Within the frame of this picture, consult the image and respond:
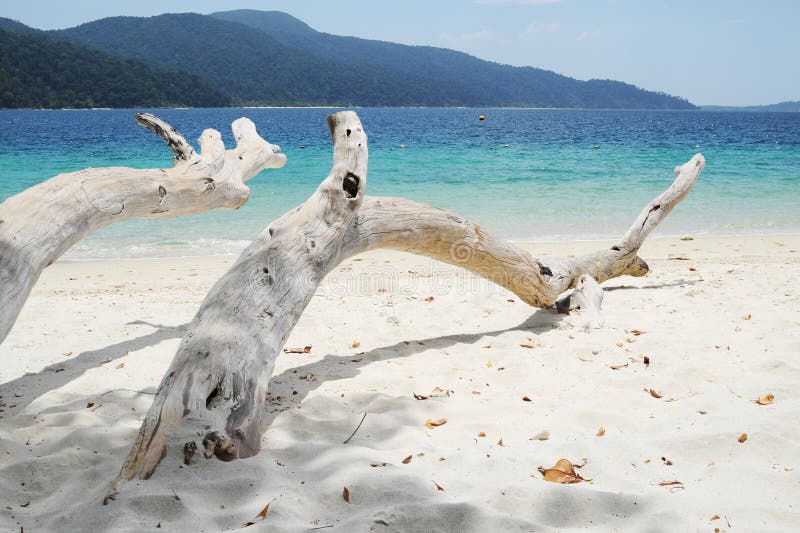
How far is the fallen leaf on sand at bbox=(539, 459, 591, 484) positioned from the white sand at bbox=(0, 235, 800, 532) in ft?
0.21

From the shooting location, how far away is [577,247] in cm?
923

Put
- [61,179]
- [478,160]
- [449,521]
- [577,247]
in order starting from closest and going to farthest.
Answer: [449,521] < [61,179] < [577,247] < [478,160]

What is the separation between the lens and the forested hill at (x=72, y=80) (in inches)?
2729

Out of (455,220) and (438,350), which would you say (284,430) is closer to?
(438,350)

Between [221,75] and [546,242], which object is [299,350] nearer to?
[546,242]

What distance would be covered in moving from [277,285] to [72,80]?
8338 centimetres

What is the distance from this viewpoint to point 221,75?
12481 cm

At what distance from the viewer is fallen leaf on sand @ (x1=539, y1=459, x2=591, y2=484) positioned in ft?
7.50

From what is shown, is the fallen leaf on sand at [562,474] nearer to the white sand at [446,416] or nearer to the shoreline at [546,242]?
the white sand at [446,416]

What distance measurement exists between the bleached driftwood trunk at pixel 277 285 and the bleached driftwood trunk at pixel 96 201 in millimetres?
886

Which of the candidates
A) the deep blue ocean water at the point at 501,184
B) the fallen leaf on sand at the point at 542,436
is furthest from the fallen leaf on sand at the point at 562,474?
the deep blue ocean water at the point at 501,184

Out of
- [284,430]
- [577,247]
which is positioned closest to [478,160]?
[577,247]

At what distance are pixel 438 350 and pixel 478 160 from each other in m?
21.2

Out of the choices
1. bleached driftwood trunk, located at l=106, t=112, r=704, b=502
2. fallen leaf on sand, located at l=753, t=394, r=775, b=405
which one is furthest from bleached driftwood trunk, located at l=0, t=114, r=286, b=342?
fallen leaf on sand, located at l=753, t=394, r=775, b=405
